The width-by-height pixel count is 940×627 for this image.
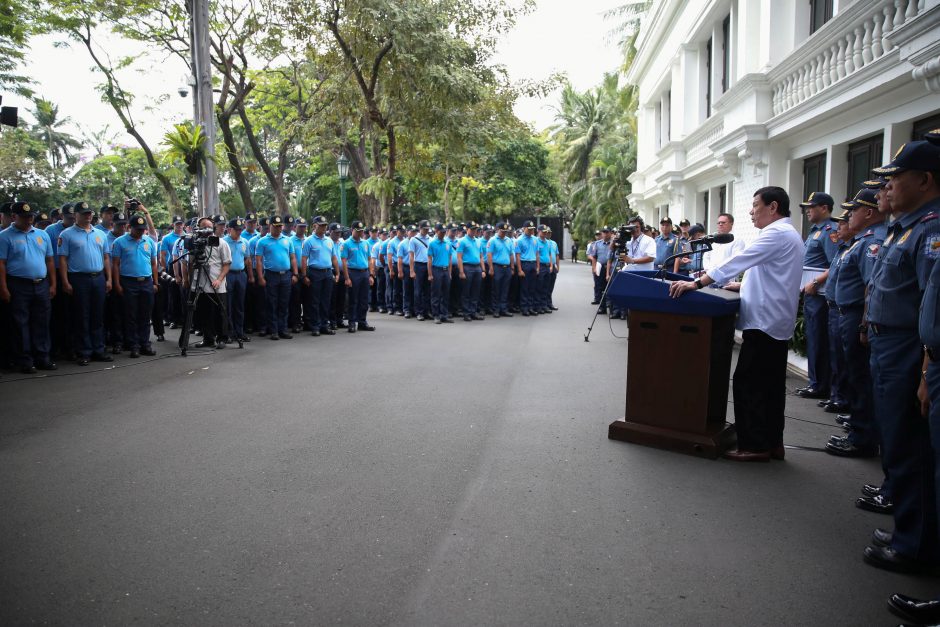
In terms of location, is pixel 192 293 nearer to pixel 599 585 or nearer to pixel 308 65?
pixel 599 585

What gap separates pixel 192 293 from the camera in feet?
32.2

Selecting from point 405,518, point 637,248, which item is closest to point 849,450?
point 405,518

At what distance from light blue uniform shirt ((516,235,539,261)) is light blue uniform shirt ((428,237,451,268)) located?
6.96 feet

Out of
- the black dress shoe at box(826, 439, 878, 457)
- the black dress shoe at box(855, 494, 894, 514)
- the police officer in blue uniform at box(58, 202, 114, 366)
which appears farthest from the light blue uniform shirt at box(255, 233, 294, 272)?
the black dress shoe at box(855, 494, 894, 514)

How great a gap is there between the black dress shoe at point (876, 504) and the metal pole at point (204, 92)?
1344 centimetres

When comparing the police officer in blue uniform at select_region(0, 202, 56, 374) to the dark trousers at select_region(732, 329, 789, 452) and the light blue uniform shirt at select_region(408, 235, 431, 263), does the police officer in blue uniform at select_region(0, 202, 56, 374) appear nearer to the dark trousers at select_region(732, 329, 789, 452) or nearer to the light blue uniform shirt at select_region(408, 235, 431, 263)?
the light blue uniform shirt at select_region(408, 235, 431, 263)

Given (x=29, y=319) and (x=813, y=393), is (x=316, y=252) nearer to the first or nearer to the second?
(x=29, y=319)

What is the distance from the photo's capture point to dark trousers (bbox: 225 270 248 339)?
→ 1058 cm

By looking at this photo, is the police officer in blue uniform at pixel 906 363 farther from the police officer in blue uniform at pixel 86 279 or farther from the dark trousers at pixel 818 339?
the police officer in blue uniform at pixel 86 279

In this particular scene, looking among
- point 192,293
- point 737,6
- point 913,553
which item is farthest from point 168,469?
point 737,6

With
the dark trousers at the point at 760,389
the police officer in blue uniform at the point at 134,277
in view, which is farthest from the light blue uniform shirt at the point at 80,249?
the dark trousers at the point at 760,389

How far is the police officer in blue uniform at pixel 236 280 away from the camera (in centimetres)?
1059

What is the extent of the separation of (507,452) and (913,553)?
272 cm

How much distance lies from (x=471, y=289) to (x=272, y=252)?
16.7 ft
